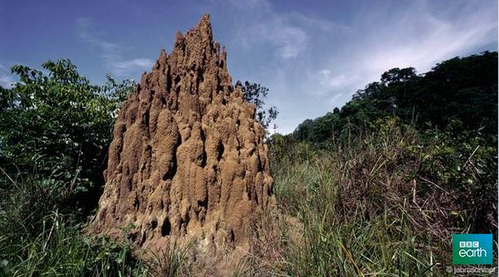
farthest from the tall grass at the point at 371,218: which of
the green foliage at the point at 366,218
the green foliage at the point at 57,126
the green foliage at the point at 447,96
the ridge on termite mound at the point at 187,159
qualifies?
the green foliage at the point at 447,96

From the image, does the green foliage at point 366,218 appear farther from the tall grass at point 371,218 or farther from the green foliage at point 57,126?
the green foliage at point 57,126

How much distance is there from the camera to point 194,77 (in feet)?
15.4

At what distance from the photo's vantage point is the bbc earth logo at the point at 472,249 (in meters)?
2.70

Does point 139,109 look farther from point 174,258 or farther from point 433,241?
point 433,241

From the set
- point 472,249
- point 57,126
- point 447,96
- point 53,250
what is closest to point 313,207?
point 472,249

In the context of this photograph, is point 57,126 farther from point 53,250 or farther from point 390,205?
point 390,205

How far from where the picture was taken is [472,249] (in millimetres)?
2744

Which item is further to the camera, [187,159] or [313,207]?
[187,159]

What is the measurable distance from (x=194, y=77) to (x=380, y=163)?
9.78 ft

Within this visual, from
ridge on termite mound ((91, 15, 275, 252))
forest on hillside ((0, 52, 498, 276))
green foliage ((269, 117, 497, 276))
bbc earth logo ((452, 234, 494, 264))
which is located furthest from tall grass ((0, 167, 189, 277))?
bbc earth logo ((452, 234, 494, 264))

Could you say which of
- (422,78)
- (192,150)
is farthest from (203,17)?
(422,78)

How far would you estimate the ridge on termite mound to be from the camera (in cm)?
393

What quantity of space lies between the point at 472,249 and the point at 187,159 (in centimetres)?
328

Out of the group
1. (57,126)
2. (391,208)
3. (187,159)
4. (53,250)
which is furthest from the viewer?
(57,126)
